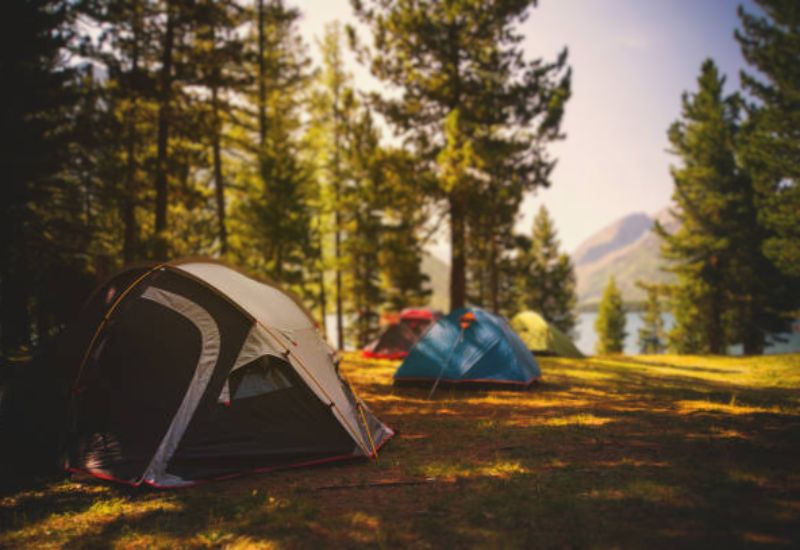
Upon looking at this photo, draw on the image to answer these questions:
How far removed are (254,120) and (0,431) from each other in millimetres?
17118

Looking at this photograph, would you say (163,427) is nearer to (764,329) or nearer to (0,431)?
(0,431)

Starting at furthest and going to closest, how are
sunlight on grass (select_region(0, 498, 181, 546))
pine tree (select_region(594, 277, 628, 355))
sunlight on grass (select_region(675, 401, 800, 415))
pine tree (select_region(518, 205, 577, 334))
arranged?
pine tree (select_region(594, 277, 628, 355)), pine tree (select_region(518, 205, 577, 334)), sunlight on grass (select_region(675, 401, 800, 415)), sunlight on grass (select_region(0, 498, 181, 546))

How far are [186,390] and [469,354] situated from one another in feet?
21.3

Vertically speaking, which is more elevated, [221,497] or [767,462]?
[767,462]

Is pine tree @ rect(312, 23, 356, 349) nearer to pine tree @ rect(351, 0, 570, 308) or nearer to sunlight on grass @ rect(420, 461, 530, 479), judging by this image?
pine tree @ rect(351, 0, 570, 308)

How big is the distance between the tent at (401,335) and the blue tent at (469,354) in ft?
21.6

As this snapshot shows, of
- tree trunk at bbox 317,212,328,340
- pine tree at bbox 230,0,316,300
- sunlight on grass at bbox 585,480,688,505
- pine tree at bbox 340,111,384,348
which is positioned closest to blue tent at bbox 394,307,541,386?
sunlight on grass at bbox 585,480,688,505

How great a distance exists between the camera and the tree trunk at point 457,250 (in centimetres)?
1619

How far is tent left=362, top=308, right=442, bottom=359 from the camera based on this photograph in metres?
17.2

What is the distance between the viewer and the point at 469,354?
1014 centimetres

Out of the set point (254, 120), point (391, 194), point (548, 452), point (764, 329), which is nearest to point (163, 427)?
point (548, 452)

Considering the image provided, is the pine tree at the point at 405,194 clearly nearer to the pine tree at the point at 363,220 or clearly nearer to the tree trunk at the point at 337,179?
the pine tree at the point at 363,220

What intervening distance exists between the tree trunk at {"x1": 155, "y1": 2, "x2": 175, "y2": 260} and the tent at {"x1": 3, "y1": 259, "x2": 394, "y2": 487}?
769 centimetres

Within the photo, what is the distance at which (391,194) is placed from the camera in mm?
15805
